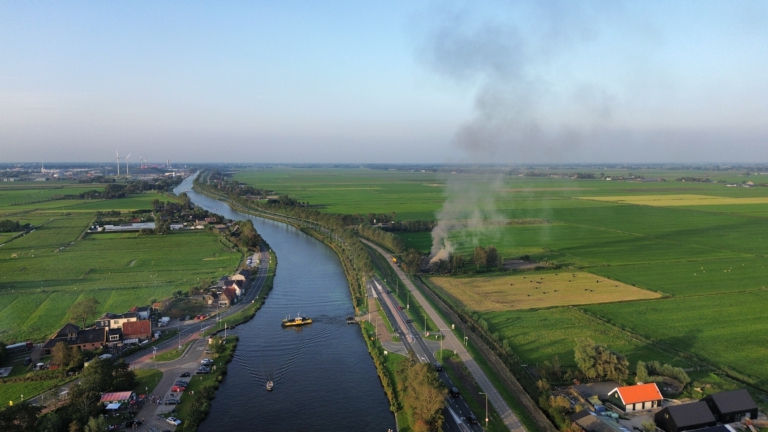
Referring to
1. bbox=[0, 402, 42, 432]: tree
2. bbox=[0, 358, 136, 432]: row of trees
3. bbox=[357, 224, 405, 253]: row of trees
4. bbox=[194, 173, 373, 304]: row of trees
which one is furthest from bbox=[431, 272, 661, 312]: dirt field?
bbox=[0, 402, 42, 432]: tree

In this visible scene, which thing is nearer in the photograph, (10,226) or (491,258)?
(491,258)

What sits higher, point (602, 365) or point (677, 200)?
point (677, 200)

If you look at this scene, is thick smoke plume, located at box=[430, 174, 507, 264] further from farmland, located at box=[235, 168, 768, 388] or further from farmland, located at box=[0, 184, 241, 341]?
farmland, located at box=[0, 184, 241, 341]

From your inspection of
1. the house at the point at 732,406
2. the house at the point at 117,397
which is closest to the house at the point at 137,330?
the house at the point at 117,397

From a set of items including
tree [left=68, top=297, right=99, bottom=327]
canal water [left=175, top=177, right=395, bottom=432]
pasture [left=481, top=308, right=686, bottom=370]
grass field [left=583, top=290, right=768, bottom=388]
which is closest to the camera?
canal water [left=175, top=177, right=395, bottom=432]

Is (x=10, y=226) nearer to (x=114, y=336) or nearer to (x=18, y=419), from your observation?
(x=114, y=336)

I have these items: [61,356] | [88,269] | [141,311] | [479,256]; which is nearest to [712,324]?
[479,256]

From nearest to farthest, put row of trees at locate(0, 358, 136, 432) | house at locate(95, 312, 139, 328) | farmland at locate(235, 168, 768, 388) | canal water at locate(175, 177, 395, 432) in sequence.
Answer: row of trees at locate(0, 358, 136, 432) → canal water at locate(175, 177, 395, 432) → farmland at locate(235, 168, 768, 388) → house at locate(95, 312, 139, 328)
